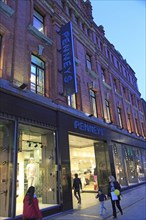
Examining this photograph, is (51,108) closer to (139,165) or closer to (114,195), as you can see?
(114,195)

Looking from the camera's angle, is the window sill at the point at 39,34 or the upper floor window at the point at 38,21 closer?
the window sill at the point at 39,34

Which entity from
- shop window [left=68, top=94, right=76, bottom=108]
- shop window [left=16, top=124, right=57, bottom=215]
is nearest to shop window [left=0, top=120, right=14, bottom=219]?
shop window [left=16, top=124, right=57, bottom=215]

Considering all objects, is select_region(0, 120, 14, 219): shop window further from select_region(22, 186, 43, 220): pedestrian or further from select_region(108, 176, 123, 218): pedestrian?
select_region(108, 176, 123, 218): pedestrian

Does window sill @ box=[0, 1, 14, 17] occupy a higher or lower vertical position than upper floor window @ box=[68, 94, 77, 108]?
higher

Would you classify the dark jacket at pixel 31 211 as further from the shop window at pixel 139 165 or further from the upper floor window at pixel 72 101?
the shop window at pixel 139 165

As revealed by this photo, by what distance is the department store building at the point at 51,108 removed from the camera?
8.47 meters

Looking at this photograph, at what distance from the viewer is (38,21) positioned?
499 inches

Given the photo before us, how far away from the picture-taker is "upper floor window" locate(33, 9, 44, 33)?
12.4 meters

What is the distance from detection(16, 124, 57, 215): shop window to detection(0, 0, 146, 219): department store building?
46mm

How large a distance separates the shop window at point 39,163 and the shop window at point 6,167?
694 millimetres

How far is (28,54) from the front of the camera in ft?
34.8

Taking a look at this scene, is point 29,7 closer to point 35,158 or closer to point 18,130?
point 18,130

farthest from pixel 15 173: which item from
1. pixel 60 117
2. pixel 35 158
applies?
pixel 60 117

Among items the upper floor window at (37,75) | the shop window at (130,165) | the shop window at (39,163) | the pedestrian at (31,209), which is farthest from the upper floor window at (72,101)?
the shop window at (130,165)
